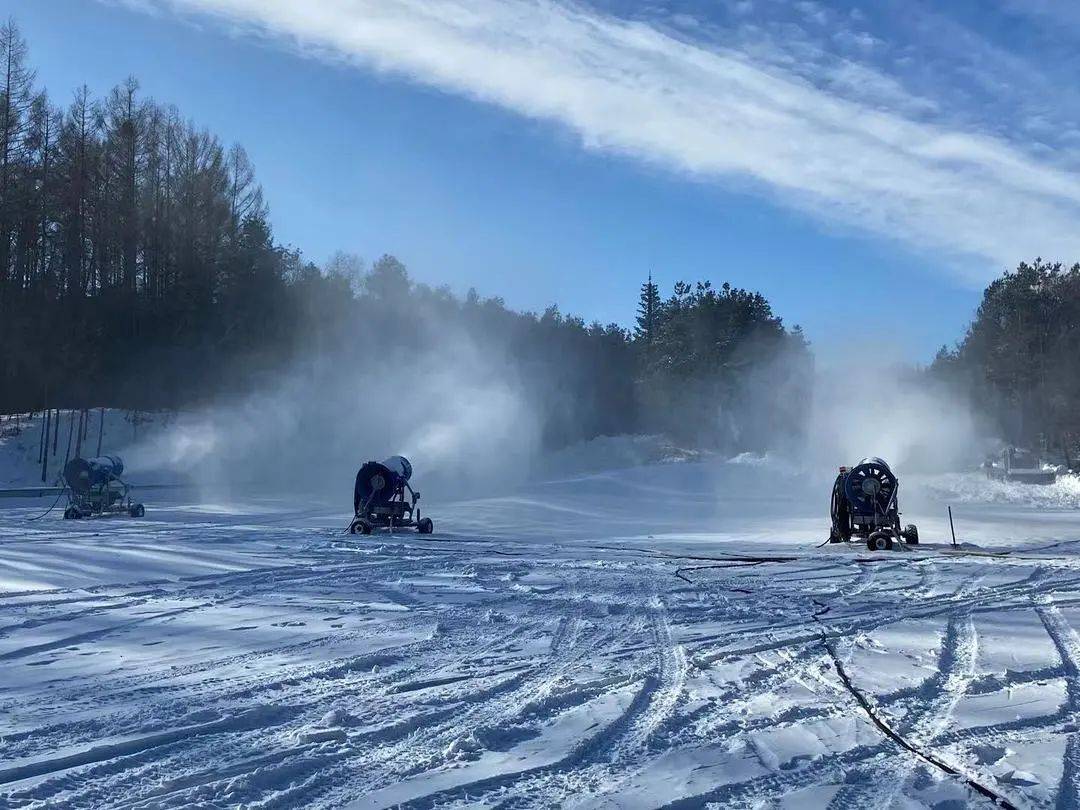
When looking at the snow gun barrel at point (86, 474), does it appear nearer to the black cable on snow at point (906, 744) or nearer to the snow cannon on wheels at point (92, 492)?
the snow cannon on wheels at point (92, 492)

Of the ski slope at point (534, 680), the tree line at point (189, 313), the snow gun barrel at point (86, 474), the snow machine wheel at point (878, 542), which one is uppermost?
the tree line at point (189, 313)

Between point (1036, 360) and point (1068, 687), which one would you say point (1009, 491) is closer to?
point (1036, 360)

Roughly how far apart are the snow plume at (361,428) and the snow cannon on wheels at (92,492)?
469 inches

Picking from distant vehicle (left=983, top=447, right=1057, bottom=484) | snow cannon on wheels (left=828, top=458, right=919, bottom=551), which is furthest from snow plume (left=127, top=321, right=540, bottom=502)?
distant vehicle (left=983, top=447, right=1057, bottom=484)

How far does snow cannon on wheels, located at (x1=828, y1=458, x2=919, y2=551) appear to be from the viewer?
19.0m

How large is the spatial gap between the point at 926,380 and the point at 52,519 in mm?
50821

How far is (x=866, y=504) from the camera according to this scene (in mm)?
19188

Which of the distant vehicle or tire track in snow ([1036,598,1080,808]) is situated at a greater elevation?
the distant vehicle

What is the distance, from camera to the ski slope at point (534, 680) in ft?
16.1

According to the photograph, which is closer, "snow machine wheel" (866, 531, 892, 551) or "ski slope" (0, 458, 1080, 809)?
"ski slope" (0, 458, 1080, 809)

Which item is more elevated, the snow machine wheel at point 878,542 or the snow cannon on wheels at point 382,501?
the snow cannon on wheels at point 382,501

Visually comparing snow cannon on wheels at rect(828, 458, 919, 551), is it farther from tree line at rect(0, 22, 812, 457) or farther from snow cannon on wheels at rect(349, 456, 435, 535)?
tree line at rect(0, 22, 812, 457)

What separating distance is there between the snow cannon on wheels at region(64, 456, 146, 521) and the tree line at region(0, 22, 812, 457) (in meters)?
15.6

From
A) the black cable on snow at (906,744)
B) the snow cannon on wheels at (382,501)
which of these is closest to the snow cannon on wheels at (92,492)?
the snow cannon on wheels at (382,501)
